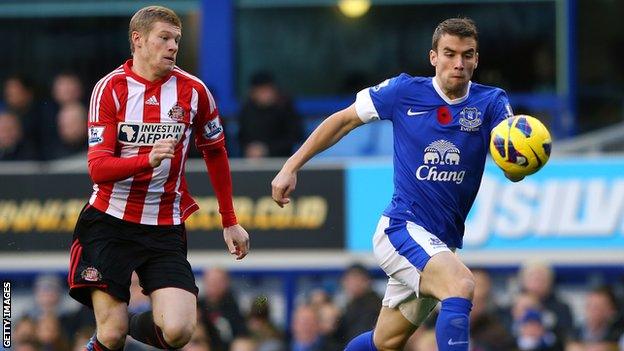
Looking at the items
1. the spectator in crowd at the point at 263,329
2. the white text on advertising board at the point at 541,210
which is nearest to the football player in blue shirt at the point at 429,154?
the spectator in crowd at the point at 263,329

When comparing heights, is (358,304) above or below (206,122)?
below

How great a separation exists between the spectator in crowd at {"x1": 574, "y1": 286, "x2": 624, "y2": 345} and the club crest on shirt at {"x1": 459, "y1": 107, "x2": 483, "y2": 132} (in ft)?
16.2

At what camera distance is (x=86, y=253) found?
28.9 ft

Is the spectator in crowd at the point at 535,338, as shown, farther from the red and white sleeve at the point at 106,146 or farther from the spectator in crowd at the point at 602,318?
the red and white sleeve at the point at 106,146

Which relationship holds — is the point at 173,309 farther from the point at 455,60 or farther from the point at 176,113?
the point at 455,60

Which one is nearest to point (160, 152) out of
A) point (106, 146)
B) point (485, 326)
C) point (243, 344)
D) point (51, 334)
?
point (106, 146)

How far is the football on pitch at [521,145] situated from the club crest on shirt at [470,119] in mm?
304

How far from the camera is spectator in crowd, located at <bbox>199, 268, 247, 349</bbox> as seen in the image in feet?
45.7

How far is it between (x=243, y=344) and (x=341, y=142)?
3504mm

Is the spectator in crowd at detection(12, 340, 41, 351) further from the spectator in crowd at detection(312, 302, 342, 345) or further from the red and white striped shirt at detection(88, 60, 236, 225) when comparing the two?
the red and white striped shirt at detection(88, 60, 236, 225)

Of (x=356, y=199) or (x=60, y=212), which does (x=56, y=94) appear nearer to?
(x=60, y=212)

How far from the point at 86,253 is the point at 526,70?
9.65m

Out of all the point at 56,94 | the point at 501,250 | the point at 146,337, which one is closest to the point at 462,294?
the point at 146,337

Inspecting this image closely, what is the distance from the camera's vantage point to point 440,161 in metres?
8.67
